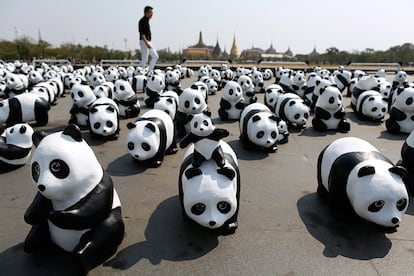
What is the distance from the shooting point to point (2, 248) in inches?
131

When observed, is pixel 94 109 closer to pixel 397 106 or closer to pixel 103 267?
pixel 103 267

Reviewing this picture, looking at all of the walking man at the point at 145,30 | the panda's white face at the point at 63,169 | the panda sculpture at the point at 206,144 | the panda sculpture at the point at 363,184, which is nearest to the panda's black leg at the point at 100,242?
the panda's white face at the point at 63,169

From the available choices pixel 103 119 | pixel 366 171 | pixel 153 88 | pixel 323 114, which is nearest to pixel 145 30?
pixel 153 88

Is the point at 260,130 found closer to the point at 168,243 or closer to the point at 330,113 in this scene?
the point at 330,113

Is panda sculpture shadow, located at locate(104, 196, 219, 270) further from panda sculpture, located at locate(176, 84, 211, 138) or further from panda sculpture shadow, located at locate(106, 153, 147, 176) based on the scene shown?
panda sculpture, located at locate(176, 84, 211, 138)

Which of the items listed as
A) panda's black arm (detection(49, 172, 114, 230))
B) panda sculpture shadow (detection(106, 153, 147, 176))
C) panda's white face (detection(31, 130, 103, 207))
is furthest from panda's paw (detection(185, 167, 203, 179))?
panda sculpture shadow (detection(106, 153, 147, 176))

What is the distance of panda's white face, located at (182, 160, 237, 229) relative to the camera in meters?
3.21

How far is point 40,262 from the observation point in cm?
311

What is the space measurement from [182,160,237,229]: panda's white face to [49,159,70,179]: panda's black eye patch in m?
1.22

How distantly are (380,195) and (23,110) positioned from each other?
7.92 m

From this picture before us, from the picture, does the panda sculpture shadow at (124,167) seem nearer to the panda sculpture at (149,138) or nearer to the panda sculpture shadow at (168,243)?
the panda sculpture at (149,138)

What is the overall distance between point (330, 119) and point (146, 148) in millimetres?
4983

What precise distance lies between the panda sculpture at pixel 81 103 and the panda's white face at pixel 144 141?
3161 millimetres

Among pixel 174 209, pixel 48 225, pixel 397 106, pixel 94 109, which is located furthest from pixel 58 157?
pixel 397 106
